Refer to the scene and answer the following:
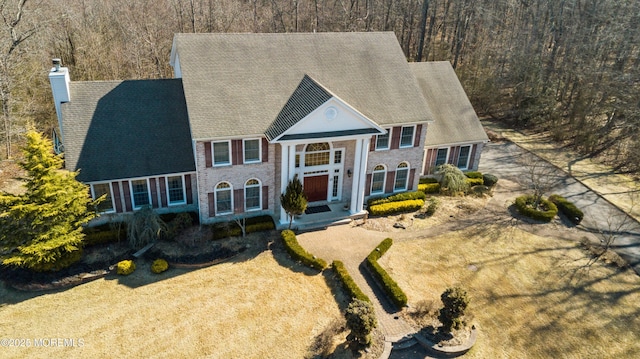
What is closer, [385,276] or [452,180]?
[385,276]

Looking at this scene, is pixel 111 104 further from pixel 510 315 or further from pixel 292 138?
pixel 510 315

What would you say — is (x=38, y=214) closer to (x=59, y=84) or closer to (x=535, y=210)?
(x=59, y=84)

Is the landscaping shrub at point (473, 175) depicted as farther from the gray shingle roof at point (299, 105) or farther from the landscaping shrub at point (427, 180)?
the gray shingle roof at point (299, 105)

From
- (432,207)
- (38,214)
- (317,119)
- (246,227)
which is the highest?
(317,119)

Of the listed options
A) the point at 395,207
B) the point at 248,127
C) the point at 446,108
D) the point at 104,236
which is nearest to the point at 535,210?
the point at 395,207

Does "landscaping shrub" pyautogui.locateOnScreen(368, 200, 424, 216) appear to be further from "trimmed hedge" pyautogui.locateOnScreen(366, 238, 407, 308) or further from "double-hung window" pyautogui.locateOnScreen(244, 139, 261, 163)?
"double-hung window" pyautogui.locateOnScreen(244, 139, 261, 163)

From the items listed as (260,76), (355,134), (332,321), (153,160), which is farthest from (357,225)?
(153,160)

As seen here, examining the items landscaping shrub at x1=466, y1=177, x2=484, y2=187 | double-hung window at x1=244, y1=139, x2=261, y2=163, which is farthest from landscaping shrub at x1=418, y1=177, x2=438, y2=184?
double-hung window at x1=244, y1=139, x2=261, y2=163
